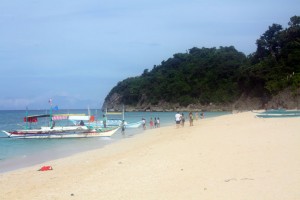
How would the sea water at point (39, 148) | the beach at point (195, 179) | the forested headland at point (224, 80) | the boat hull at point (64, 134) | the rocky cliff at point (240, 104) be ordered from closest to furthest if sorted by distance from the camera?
the beach at point (195, 179)
the sea water at point (39, 148)
the boat hull at point (64, 134)
the rocky cliff at point (240, 104)
the forested headland at point (224, 80)

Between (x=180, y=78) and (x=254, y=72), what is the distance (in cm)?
4694

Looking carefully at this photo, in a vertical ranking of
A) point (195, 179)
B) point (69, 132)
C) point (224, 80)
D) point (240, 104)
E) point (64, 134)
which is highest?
point (224, 80)

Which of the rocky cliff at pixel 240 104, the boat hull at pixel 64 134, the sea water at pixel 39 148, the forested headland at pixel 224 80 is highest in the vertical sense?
the forested headland at pixel 224 80

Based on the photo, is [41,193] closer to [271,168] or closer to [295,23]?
[271,168]

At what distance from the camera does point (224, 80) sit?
110375 millimetres

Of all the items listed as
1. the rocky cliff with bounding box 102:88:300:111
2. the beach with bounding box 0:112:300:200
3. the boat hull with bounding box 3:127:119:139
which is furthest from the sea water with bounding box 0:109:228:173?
the rocky cliff with bounding box 102:88:300:111

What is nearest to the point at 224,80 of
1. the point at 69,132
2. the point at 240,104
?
the point at 240,104

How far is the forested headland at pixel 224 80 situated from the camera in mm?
70438

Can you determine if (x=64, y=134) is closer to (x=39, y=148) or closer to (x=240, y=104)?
(x=39, y=148)

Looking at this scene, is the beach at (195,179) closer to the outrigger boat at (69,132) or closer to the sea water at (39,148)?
the sea water at (39,148)

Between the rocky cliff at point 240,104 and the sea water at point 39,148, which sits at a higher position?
the rocky cliff at point 240,104

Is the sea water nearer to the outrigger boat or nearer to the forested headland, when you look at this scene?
the outrigger boat

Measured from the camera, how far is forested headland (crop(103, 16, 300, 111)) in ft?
231

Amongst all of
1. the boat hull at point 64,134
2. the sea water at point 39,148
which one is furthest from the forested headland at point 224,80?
the sea water at point 39,148
